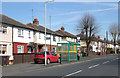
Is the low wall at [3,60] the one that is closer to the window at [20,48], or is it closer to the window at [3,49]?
the window at [3,49]

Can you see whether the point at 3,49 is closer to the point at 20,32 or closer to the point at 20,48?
the point at 20,48

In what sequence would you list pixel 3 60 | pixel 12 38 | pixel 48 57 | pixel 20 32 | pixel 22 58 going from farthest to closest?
pixel 20 32 → pixel 12 38 → pixel 22 58 → pixel 48 57 → pixel 3 60

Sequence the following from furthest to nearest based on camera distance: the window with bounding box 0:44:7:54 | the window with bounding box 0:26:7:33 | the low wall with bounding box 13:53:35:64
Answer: the window with bounding box 0:44:7:54 → the window with bounding box 0:26:7:33 → the low wall with bounding box 13:53:35:64

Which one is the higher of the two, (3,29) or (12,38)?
(3,29)

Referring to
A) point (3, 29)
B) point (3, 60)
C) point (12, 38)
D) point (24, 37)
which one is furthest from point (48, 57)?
point (24, 37)

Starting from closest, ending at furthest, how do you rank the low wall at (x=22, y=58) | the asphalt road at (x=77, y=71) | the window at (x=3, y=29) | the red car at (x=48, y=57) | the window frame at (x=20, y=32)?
the asphalt road at (x=77, y=71), the red car at (x=48, y=57), the low wall at (x=22, y=58), the window at (x=3, y=29), the window frame at (x=20, y=32)

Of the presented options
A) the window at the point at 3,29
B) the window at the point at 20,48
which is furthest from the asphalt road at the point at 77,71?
the window at the point at 20,48

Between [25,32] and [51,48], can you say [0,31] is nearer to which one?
[25,32]

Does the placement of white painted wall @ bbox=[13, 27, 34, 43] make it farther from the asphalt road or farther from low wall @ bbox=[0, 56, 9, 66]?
the asphalt road

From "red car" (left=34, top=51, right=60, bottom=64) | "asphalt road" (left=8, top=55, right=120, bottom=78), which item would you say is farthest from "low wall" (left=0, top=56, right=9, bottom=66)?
"asphalt road" (left=8, top=55, right=120, bottom=78)

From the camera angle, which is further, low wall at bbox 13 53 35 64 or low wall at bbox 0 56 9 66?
low wall at bbox 13 53 35 64

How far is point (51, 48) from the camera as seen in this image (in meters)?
42.8

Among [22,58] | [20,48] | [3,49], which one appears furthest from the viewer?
[20,48]

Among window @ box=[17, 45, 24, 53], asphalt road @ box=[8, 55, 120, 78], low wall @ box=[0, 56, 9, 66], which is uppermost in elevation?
window @ box=[17, 45, 24, 53]
